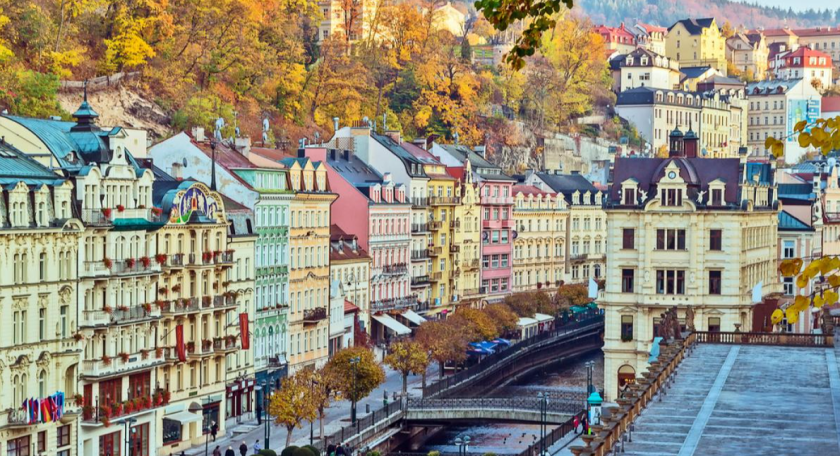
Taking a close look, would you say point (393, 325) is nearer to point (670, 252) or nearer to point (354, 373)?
point (670, 252)

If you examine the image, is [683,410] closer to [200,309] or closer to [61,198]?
[61,198]

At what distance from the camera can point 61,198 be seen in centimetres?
6259

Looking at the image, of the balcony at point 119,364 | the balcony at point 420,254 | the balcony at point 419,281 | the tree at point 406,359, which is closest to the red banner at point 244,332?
the balcony at point 119,364

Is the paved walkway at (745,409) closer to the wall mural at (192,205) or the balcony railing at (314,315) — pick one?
the wall mural at (192,205)

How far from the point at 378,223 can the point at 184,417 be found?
37162mm

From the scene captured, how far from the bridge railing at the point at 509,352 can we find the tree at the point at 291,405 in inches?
607

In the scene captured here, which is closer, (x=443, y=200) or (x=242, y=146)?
(x=242, y=146)

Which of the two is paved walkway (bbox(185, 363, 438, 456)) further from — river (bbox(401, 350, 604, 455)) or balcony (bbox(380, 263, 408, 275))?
balcony (bbox(380, 263, 408, 275))

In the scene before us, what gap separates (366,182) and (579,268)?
3924cm

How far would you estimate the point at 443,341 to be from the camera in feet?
314

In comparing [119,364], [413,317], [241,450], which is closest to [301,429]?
[241,450]

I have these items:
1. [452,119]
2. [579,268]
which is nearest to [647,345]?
[579,268]

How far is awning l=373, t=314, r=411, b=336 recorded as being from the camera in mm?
102588

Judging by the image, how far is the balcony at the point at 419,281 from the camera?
373 feet
